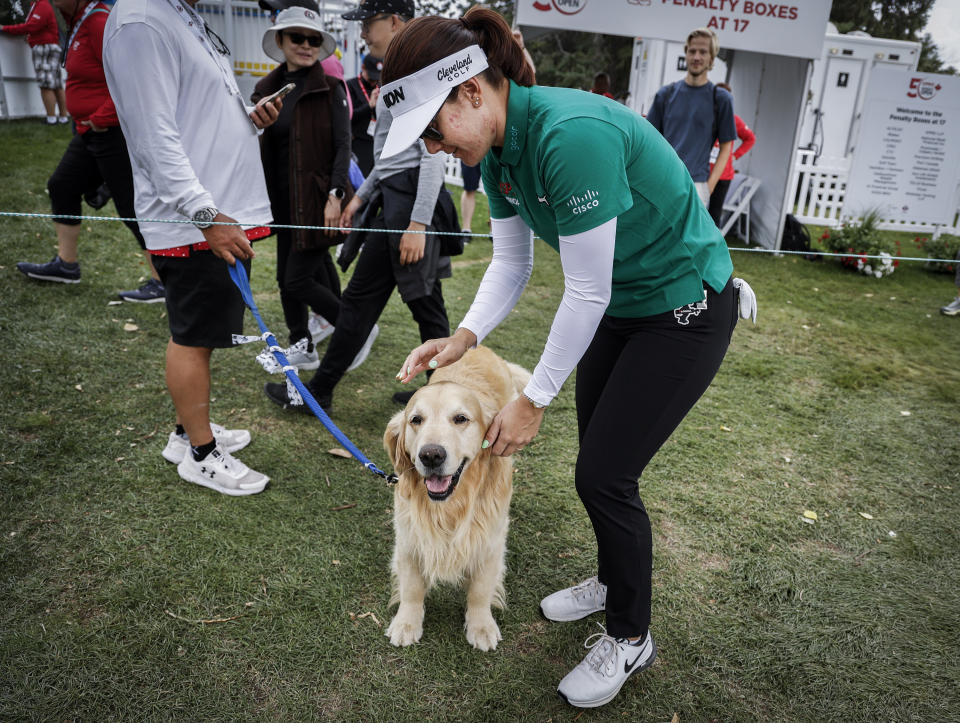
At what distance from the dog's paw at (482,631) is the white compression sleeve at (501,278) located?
108 centimetres

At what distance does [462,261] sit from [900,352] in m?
4.53

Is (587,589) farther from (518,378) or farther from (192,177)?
(192,177)

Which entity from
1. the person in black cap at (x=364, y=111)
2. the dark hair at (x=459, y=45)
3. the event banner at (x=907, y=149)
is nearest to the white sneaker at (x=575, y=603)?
the dark hair at (x=459, y=45)

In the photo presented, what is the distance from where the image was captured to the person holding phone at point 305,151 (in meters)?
3.47

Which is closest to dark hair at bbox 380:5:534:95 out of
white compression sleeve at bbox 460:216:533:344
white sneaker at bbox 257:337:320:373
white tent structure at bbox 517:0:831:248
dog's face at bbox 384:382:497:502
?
white compression sleeve at bbox 460:216:533:344

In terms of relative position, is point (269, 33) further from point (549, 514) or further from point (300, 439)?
point (549, 514)

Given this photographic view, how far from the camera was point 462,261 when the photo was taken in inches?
285

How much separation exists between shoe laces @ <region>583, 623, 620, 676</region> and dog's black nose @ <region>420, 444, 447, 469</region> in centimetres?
86

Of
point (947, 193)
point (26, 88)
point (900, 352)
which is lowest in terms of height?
point (900, 352)

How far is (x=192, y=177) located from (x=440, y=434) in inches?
56.9

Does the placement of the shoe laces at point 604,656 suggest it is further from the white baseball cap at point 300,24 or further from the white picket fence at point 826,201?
the white picket fence at point 826,201

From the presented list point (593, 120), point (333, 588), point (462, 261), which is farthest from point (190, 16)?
point (462, 261)

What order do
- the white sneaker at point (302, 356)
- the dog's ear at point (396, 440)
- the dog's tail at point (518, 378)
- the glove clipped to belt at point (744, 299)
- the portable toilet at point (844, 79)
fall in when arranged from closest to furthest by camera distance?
the glove clipped to belt at point (744, 299), the dog's ear at point (396, 440), the dog's tail at point (518, 378), the white sneaker at point (302, 356), the portable toilet at point (844, 79)

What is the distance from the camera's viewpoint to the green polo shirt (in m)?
1.48
